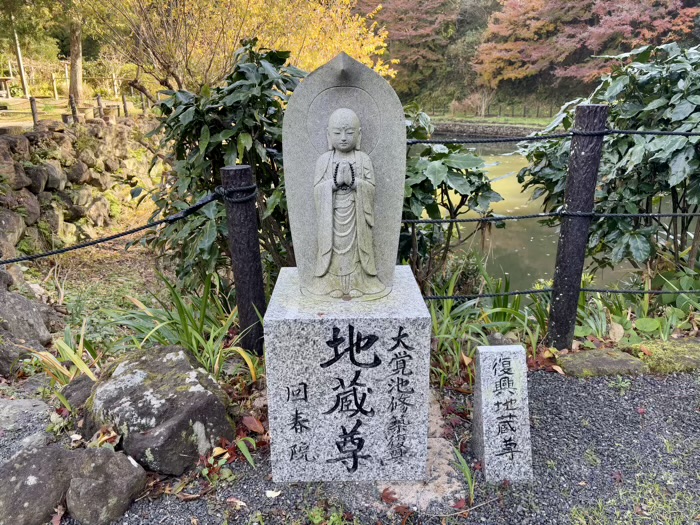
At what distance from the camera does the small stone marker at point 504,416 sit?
202 cm

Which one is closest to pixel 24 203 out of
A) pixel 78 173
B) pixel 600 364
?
pixel 78 173

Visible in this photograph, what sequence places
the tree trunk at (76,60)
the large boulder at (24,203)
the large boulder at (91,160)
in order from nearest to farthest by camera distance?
the large boulder at (24,203)
the large boulder at (91,160)
the tree trunk at (76,60)

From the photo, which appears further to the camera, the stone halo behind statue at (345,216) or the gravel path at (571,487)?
the stone halo behind statue at (345,216)

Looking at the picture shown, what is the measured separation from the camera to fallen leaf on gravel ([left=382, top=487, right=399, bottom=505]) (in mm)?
1968

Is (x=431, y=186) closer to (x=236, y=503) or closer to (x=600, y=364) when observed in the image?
(x=600, y=364)

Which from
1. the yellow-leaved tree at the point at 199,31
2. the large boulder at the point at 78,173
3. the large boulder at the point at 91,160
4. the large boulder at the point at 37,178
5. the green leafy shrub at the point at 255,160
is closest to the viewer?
the green leafy shrub at the point at 255,160

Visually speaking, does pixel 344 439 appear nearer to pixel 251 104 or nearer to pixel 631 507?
pixel 631 507

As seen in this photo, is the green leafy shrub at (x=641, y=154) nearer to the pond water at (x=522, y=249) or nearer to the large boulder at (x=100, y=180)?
the pond water at (x=522, y=249)

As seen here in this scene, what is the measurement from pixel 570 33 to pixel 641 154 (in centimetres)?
1611

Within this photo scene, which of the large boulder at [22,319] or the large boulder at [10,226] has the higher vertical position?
the large boulder at [10,226]

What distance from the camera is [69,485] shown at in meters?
1.87

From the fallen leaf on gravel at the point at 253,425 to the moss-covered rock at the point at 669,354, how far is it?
214 cm

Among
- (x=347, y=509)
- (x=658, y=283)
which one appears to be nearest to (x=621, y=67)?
(x=658, y=283)

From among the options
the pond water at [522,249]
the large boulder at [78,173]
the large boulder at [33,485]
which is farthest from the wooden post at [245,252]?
the large boulder at [78,173]
